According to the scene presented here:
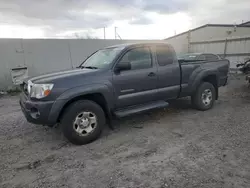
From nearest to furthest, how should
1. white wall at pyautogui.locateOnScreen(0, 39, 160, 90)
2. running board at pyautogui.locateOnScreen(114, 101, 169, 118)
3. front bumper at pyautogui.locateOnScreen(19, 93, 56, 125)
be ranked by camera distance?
front bumper at pyautogui.locateOnScreen(19, 93, 56, 125)
running board at pyautogui.locateOnScreen(114, 101, 169, 118)
white wall at pyautogui.locateOnScreen(0, 39, 160, 90)

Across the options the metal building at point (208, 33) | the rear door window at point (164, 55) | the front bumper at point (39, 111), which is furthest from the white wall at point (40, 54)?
the rear door window at point (164, 55)

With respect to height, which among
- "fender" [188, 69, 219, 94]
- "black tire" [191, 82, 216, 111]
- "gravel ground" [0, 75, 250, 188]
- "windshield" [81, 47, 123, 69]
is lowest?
"gravel ground" [0, 75, 250, 188]

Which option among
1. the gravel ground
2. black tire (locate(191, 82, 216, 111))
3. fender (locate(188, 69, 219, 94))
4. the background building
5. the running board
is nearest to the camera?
the gravel ground

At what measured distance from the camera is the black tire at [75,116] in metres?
3.58

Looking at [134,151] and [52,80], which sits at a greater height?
[52,80]

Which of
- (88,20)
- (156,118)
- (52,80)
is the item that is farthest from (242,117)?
(88,20)

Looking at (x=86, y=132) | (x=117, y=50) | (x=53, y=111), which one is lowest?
(x=86, y=132)

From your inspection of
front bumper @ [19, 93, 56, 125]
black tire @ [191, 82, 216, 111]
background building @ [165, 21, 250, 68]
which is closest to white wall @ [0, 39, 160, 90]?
background building @ [165, 21, 250, 68]

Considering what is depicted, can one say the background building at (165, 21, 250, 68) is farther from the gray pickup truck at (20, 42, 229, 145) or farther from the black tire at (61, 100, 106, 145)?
the black tire at (61, 100, 106, 145)

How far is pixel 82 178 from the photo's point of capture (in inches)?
108

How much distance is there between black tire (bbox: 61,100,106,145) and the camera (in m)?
3.58

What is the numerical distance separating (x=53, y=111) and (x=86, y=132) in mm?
723

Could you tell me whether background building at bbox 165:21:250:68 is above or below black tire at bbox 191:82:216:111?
above

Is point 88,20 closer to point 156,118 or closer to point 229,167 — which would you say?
point 156,118
